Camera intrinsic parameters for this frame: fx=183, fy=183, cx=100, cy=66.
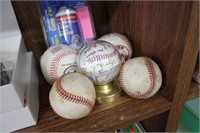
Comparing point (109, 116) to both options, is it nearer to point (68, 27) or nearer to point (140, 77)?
point (140, 77)

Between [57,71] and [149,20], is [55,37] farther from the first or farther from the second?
[149,20]

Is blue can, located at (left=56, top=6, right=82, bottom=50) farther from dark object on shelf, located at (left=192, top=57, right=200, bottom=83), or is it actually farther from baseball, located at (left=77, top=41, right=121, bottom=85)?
dark object on shelf, located at (left=192, top=57, right=200, bottom=83)

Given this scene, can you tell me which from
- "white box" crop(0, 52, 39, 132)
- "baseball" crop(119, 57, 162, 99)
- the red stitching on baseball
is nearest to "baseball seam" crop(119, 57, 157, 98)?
"baseball" crop(119, 57, 162, 99)

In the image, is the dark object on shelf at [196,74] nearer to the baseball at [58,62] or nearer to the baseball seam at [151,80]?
the baseball seam at [151,80]

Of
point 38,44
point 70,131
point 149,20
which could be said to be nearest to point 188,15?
point 149,20

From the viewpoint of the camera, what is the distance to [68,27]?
566 mm

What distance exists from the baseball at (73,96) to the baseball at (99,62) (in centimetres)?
3

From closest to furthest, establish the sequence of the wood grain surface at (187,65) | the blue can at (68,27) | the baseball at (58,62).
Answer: the wood grain surface at (187,65), the baseball at (58,62), the blue can at (68,27)

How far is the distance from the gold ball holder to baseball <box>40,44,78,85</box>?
0.09 m

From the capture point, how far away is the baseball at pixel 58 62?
46 cm

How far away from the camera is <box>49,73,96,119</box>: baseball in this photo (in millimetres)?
374

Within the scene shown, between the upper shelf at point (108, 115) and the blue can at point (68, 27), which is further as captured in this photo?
the blue can at point (68, 27)

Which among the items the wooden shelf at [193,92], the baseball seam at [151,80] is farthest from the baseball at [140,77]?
the wooden shelf at [193,92]

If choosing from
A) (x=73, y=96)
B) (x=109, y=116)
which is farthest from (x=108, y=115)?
(x=73, y=96)
